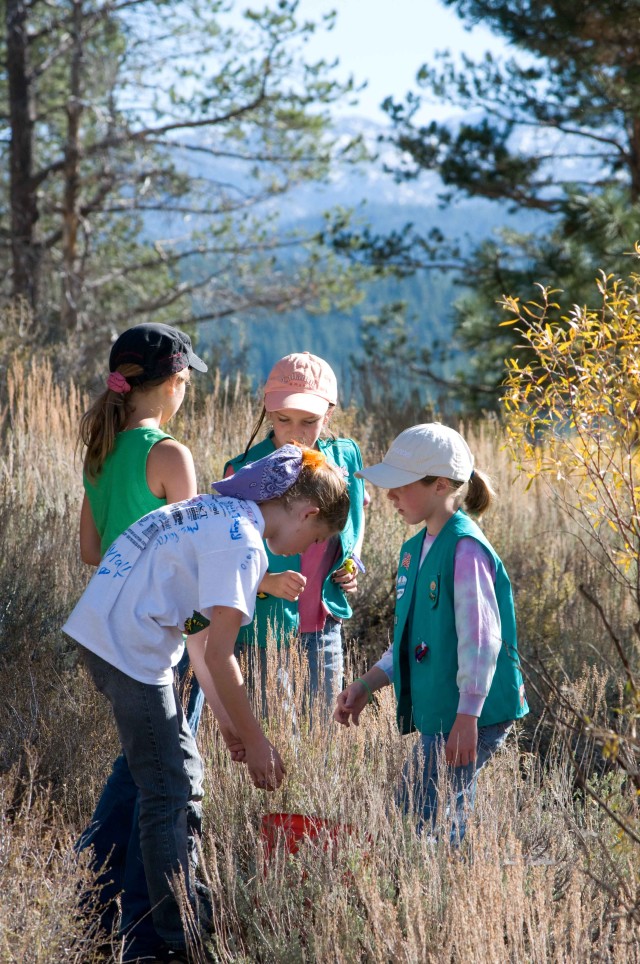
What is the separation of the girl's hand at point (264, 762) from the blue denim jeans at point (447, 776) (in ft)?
1.27

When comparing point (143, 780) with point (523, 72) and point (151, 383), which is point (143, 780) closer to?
point (151, 383)

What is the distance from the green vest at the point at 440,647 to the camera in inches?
109

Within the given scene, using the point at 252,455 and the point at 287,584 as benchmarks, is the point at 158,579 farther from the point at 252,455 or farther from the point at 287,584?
the point at 252,455

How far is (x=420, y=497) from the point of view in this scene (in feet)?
9.62

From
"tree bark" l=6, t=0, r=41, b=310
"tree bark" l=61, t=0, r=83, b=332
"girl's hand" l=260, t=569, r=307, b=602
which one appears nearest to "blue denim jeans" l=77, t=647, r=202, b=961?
"girl's hand" l=260, t=569, r=307, b=602

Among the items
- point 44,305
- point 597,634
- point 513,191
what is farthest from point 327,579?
point 44,305

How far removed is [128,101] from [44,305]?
309 cm

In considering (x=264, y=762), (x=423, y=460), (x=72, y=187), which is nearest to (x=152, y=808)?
(x=264, y=762)

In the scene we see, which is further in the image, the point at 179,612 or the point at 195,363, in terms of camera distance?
the point at 195,363

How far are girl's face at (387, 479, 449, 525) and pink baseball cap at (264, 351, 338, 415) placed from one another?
1.85ft

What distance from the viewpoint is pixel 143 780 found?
99.0 inches

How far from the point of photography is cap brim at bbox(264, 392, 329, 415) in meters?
3.37

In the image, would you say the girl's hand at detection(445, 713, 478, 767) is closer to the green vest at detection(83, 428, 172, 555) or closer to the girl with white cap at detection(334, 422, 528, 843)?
the girl with white cap at detection(334, 422, 528, 843)

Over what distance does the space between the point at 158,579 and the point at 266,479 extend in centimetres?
34
